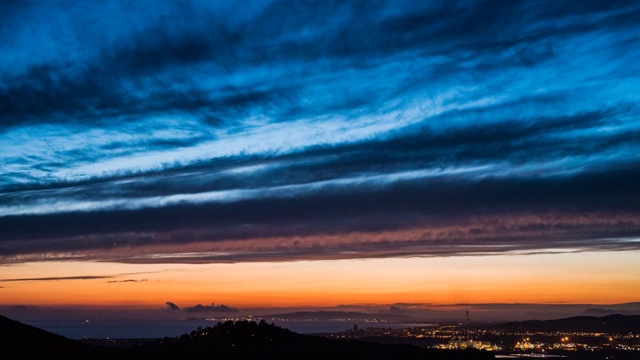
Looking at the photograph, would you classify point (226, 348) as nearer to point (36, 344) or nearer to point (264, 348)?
point (264, 348)

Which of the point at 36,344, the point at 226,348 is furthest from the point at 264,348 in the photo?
the point at 36,344

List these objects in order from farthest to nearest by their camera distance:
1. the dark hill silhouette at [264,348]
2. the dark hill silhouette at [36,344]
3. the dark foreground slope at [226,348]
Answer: the dark hill silhouette at [264,348], the dark foreground slope at [226,348], the dark hill silhouette at [36,344]

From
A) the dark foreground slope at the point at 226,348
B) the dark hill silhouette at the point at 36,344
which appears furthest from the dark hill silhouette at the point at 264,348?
the dark hill silhouette at the point at 36,344

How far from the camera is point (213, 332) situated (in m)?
82.8

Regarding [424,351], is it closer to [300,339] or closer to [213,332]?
[300,339]

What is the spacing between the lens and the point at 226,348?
65.1 m

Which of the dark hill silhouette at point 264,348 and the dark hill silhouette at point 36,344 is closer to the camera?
the dark hill silhouette at point 36,344

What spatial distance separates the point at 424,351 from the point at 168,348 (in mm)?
29630

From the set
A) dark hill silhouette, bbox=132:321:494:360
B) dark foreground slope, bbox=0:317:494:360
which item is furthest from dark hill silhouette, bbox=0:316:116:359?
dark hill silhouette, bbox=132:321:494:360

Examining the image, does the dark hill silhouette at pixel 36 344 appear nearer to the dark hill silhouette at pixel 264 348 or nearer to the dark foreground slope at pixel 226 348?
the dark foreground slope at pixel 226 348

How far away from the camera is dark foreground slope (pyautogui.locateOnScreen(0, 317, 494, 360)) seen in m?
50.4

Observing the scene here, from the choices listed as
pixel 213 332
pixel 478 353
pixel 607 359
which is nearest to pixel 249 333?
pixel 213 332

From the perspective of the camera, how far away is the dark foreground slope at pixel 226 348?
50375 millimetres

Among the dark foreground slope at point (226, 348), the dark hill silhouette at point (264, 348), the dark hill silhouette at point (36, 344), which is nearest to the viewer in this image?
the dark hill silhouette at point (36, 344)
